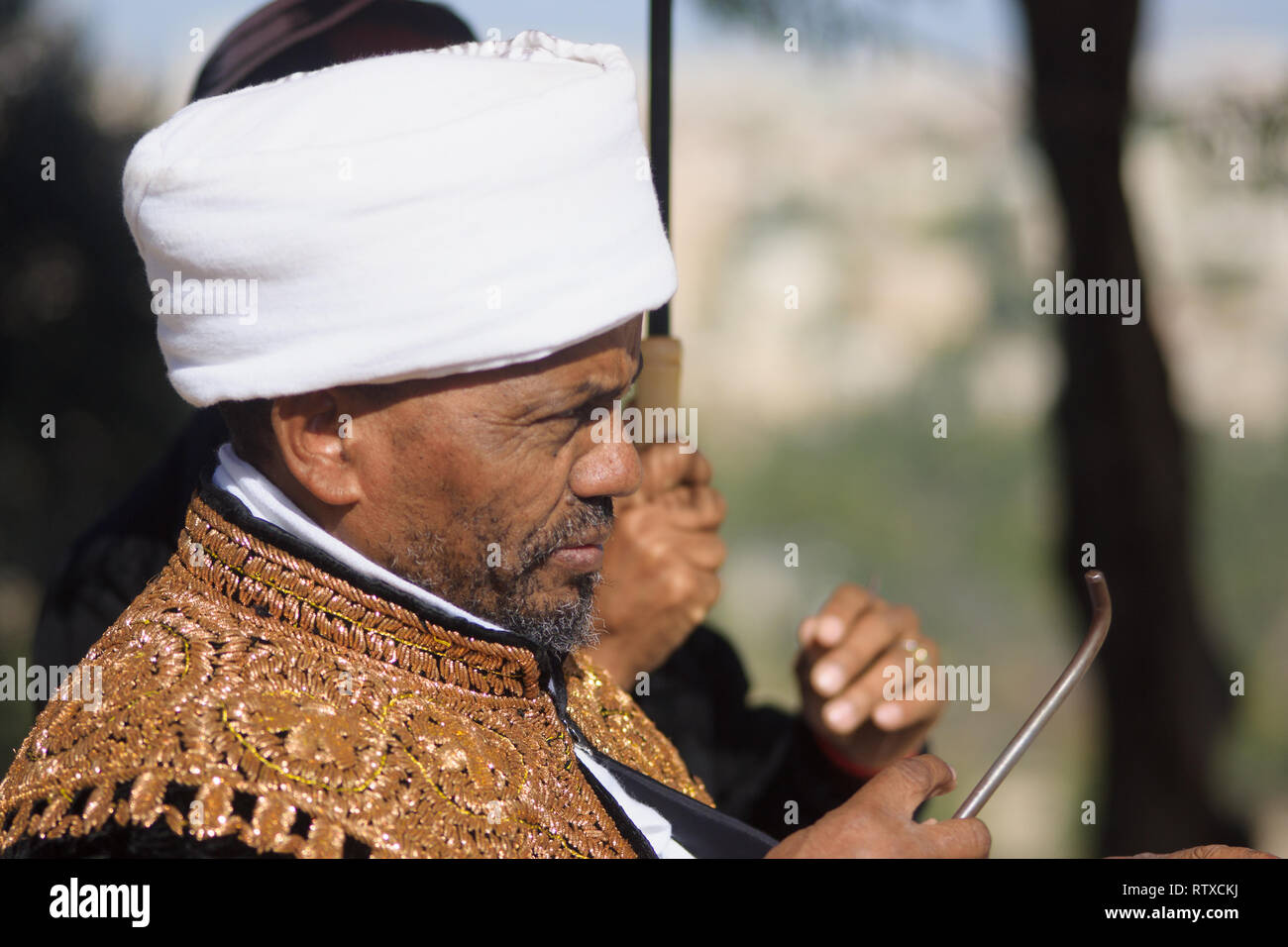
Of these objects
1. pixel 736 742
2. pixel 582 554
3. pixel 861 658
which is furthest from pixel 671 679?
pixel 582 554

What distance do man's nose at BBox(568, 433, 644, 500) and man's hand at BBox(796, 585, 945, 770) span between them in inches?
26.7

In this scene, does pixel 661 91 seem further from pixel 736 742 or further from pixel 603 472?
pixel 736 742

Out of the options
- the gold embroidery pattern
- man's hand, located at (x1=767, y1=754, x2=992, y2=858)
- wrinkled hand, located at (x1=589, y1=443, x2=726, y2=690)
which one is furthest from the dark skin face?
wrinkled hand, located at (x1=589, y1=443, x2=726, y2=690)

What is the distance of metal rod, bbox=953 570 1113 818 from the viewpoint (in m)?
1.62

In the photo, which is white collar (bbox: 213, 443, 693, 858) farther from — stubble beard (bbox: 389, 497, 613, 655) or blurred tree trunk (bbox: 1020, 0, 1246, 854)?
blurred tree trunk (bbox: 1020, 0, 1246, 854)

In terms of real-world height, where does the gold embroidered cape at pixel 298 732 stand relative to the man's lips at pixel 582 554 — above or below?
below

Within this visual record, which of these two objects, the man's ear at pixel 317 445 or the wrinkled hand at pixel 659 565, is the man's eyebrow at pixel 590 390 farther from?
the wrinkled hand at pixel 659 565

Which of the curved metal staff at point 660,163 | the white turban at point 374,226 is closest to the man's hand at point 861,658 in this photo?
the curved metal staff at point 660,163

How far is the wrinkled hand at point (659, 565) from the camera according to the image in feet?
8.76

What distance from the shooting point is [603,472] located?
185 cm

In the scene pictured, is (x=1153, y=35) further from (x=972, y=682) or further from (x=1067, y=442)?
(x=972, y=682)

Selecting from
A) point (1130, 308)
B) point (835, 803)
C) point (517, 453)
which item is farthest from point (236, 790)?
point (1130, 308)

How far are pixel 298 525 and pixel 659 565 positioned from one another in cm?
106

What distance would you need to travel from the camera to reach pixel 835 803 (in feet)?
8.52
